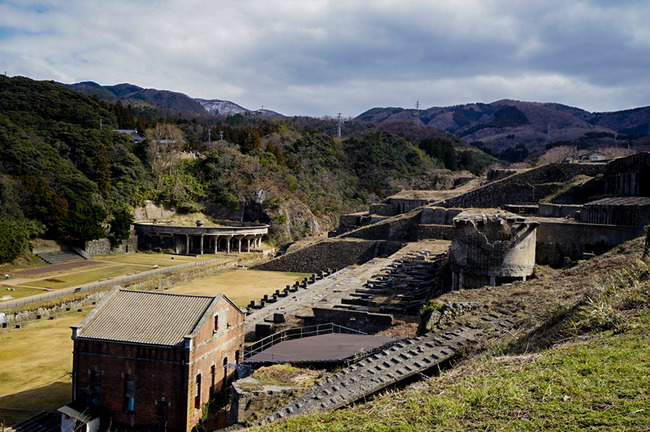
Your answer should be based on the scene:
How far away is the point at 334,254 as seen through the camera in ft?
129

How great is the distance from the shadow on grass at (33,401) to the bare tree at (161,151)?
44.2 metres

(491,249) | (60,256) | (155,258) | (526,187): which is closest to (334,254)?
(526,187)

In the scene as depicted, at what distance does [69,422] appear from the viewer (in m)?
15.0

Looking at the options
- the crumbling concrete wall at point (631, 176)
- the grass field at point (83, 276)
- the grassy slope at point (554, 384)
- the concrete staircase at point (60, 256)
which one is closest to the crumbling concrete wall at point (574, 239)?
the crumbling concrete wall at point (631, 176)

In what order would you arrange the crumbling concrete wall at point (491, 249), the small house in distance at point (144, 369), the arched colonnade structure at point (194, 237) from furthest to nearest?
the arched colonnade structure at point (194, 237)
the crumbling concrete wall at point (491, 249)
the small house in distance at point (144, 369)

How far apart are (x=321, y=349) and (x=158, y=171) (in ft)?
168

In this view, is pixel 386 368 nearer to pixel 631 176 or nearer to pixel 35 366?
pixel 35 366

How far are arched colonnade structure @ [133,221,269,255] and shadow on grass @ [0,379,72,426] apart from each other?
3257 cm

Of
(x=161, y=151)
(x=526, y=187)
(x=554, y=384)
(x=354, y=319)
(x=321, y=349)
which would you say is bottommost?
(x=354, y=319)

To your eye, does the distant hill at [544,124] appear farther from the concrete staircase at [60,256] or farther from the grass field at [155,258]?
the concrete staircase at [60,256]

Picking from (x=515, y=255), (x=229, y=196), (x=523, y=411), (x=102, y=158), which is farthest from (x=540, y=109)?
(x=523, y=411)

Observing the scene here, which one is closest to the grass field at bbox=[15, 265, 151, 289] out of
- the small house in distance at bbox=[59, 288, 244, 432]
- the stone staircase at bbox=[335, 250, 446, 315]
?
the small house in distance at bbox=[59, 288, 244, 432]

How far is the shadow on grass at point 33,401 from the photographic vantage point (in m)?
15.7

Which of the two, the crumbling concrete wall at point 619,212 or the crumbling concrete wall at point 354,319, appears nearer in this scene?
the crumbling concrete wall at point 354,319
